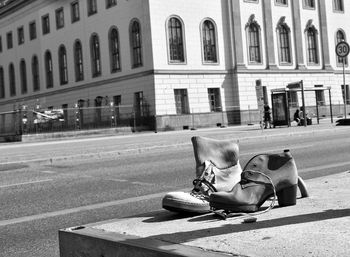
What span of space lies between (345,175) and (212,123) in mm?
37869

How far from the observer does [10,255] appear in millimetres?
5473

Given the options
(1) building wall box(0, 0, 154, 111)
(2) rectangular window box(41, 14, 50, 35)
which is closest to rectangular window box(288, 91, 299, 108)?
(1) building wall box(0, 0, 154, 111)

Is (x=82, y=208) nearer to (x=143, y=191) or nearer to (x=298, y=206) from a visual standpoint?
(x=143, y=191)

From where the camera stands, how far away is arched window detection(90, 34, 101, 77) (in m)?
49.6

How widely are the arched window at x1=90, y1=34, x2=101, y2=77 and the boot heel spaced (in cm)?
4542

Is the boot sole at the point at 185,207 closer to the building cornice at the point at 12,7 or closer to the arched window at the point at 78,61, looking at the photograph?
the arched window at the point at 78,61

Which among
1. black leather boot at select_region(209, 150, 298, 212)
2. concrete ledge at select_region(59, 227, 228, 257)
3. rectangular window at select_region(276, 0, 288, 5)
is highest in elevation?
rectangular window at select_region(276, 0, 288, 5)

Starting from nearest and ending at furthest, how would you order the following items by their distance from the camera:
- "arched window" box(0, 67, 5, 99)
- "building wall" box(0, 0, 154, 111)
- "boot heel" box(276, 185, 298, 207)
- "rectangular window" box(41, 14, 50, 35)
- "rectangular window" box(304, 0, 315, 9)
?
1. "boot heel" box(276, 185, 298, 207)
2. "building wall" box(0, 0, 154, 111)
3. "rectangular window" box(304, 0, 315, 9)
4. "rectangular window" box(41, 14, 50, 35)
5. "arched window" box(0, 67, 5, 99)

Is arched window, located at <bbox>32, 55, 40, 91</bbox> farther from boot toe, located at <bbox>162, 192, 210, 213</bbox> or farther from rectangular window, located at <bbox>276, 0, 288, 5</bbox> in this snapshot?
boot toe, located at <bbox>162, 192, 210, 213</bbox>

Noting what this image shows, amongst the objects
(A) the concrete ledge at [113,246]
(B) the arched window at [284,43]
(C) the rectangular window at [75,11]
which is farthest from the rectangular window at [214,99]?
(A) the concrete ledge at [113,246]

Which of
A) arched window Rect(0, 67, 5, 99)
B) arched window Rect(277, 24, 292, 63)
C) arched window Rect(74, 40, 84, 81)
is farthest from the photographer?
arched window Rect(0, 67, 5, 99)

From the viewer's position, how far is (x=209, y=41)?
153 ft

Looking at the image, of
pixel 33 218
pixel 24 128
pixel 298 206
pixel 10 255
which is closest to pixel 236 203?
pixel 298 206

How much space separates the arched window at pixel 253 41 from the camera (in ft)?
159
